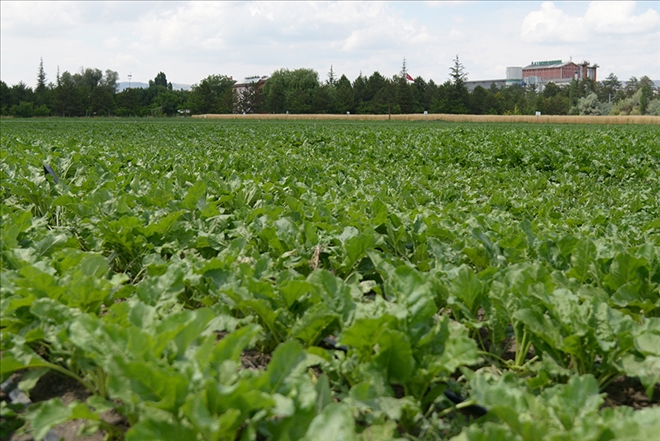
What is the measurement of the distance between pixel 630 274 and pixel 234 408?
2219 mm

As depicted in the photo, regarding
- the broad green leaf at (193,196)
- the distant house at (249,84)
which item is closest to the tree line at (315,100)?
the distant house at (249,84)

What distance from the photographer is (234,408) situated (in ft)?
5.89

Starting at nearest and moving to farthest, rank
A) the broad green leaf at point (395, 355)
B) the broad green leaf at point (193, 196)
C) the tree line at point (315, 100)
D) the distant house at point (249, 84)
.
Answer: the broad green leaf at point (395, 355) → the broad green leaf at point (193, 196) → the tree line at point (315, 100) → the distant house at point (249, 84)

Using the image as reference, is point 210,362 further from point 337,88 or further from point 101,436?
point 337,88

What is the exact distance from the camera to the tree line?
84.3 metres

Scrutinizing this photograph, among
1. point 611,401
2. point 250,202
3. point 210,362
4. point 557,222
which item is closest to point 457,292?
point 611,401

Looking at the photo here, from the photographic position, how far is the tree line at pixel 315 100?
8431 centimetres

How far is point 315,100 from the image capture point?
88.8m

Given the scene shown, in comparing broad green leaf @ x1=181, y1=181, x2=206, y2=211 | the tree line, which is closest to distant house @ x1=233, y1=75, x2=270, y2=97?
the tree line

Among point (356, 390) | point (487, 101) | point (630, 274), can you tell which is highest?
point (487, 101)

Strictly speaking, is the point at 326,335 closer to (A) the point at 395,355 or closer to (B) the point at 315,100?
(A) the point at 395,355

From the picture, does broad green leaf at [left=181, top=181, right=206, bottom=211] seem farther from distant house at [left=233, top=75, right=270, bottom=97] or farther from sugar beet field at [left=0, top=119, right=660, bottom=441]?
distant house at [left=233, top=75, right=270, bottom=97]

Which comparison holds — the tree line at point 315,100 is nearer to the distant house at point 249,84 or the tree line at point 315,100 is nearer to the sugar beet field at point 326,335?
the distant house at point 249,84

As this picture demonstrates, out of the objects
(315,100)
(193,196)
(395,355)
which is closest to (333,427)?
(395,355)
